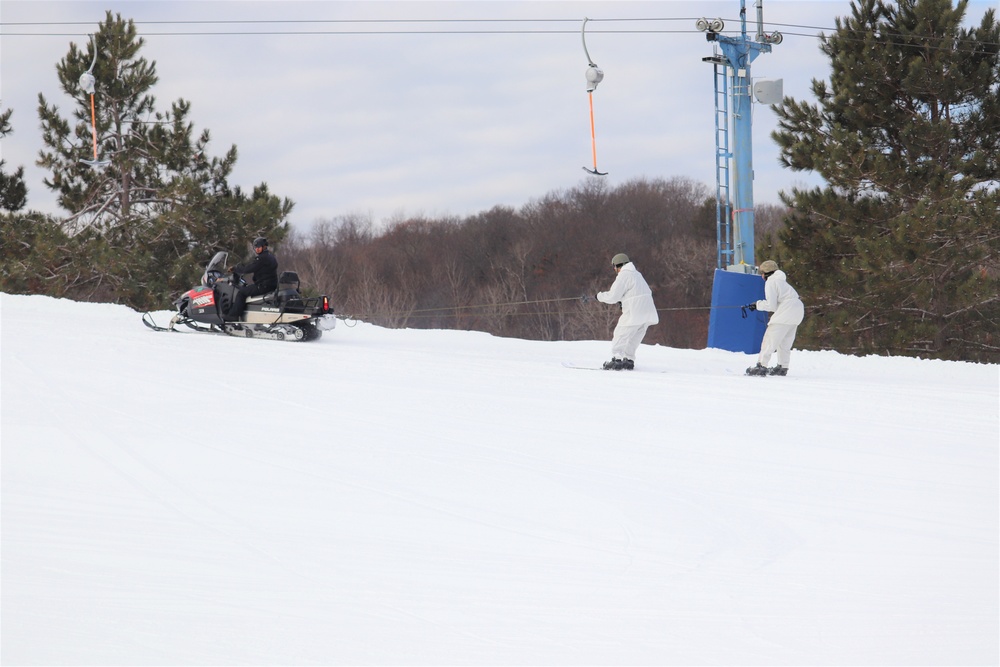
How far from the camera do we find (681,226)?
209 feet

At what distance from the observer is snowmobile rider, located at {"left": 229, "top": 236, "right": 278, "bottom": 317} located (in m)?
14.1

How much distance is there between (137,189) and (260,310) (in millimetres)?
18246

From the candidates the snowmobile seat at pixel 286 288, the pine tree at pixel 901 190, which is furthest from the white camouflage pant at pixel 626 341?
the pine tree at pixel 901 190

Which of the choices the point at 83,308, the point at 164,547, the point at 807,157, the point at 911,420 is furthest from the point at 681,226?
the point at 164,547

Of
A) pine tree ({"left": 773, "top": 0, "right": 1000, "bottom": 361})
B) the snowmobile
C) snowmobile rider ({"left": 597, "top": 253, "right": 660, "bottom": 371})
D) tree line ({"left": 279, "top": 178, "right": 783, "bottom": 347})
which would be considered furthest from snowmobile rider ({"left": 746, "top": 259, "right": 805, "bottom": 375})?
tree line ({"left": 279, "top": 178, "right": 783, "bottom": 347})

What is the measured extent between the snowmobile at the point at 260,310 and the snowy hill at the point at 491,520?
331cm

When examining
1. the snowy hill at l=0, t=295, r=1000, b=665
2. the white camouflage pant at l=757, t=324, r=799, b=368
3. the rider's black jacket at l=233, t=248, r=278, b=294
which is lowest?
the snowy hill at l=0, t=295, r=1000, b=665

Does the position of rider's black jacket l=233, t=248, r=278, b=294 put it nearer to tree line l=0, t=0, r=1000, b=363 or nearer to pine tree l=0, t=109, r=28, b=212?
tree line l=0, t=0, r=1000, b=363

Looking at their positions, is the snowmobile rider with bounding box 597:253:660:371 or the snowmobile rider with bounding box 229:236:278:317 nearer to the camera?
the snowmobile rider with bounding box 597:253:660:371

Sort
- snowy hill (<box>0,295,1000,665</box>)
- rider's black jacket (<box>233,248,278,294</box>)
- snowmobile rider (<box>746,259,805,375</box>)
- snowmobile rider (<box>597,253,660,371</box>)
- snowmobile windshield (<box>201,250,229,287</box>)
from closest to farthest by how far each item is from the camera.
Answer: snowy hill (<box>0,295,1000,665</box>), snowmobile rider (<box>746,259,805,375</box>), snowmobile rider (<box>597,253,660,371</box>), rider's black jacket (<box>233,248,278,294</box>), snowmobile windshield (<box>201,250,229,287</box>)

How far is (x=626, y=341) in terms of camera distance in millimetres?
12008

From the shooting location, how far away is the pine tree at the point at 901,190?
2131 cm

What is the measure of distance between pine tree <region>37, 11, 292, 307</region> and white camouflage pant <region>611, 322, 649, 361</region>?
713 inches

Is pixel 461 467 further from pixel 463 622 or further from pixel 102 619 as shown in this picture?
pixel 102 619
